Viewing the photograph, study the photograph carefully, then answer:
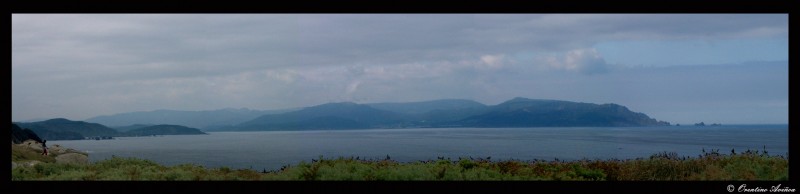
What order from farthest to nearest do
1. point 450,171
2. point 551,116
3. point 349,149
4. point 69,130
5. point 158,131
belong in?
1. point 551,116
2. point 158,131
3. point 69,130
4. point 349,149
5. point 450,171

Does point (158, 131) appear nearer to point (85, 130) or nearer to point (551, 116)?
point (85, 130)

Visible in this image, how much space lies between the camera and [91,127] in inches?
3435

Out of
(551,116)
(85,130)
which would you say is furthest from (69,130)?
(551,116)

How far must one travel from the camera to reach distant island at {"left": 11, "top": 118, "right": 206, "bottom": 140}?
74562 millimetres

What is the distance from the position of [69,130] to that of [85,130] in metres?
6.16

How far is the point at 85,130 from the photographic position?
85.8 meters

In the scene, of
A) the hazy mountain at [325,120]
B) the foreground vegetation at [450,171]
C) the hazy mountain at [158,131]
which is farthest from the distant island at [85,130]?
the foreground vegetation at [450,171]

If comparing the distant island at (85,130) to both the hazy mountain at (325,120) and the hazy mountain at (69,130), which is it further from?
the hazy mountain at (325,120)

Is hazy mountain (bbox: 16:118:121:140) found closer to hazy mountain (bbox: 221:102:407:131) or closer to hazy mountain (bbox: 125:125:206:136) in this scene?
hazy mountain (bbox: 125:125:206:136)

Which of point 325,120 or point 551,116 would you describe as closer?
point 325,120

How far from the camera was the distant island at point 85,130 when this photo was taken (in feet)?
245

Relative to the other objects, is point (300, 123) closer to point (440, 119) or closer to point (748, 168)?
point (440, 119)

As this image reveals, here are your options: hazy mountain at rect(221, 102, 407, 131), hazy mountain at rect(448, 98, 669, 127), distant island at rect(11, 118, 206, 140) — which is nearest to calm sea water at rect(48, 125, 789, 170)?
distant island at rect(11, 118, 206, 140)

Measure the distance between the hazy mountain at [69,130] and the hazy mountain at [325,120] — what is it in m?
38.6
